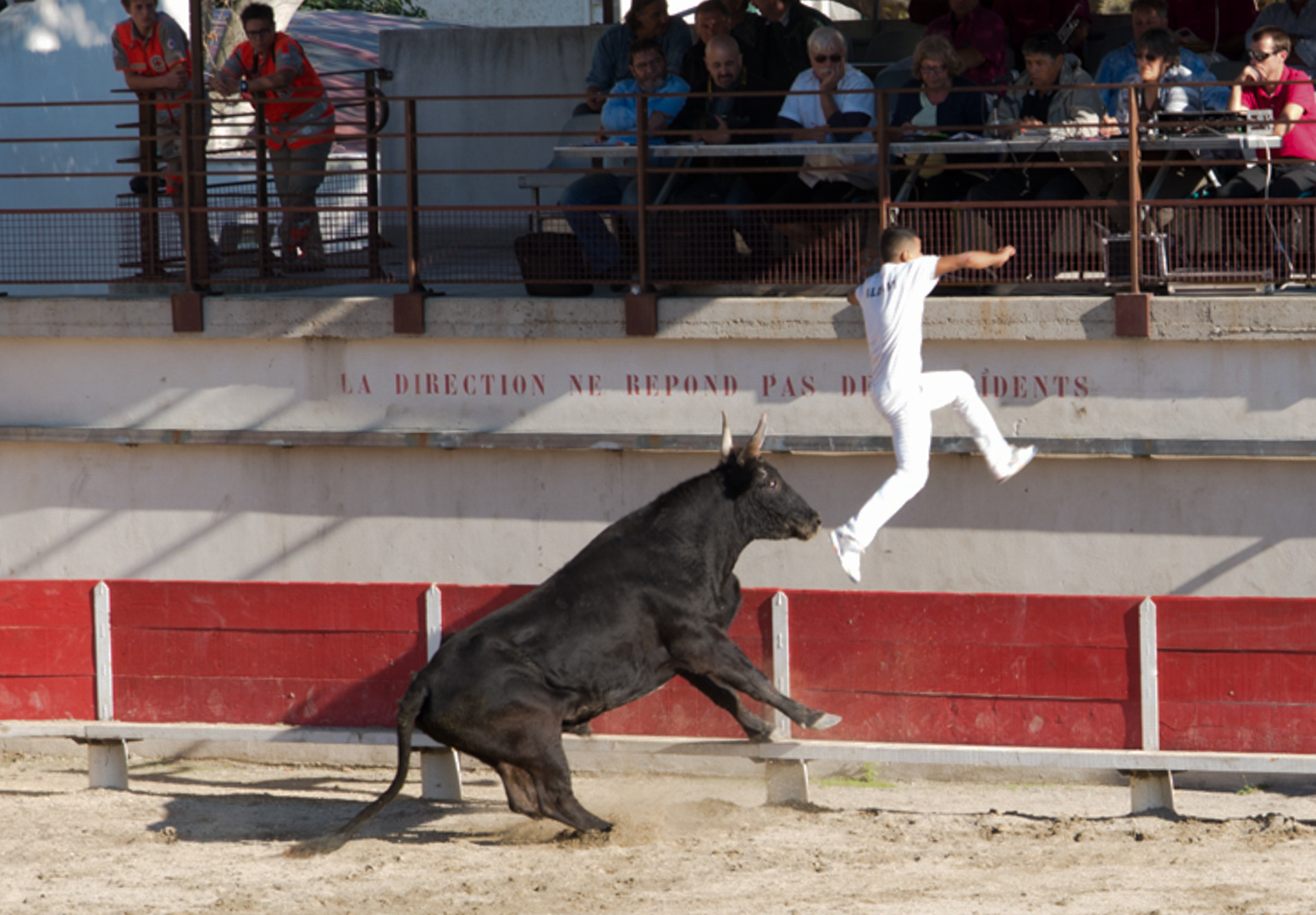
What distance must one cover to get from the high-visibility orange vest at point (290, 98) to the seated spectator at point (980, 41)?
12.9ft

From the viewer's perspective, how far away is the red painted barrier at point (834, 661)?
329 inches

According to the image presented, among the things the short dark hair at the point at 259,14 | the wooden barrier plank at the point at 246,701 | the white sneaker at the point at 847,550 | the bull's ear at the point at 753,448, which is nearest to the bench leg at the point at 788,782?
the white sneaker at the point at 847,550

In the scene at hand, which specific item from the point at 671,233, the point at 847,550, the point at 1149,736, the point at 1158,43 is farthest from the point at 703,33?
the point at 1149,736

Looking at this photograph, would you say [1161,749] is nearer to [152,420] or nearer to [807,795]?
[807,795]

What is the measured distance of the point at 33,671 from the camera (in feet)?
32.3

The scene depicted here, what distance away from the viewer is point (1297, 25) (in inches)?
413

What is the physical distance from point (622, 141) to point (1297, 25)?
4065 millimetres

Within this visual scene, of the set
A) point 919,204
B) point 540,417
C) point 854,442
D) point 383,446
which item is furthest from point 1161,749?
point 383,446

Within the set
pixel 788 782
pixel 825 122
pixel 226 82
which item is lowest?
pixel 788 782

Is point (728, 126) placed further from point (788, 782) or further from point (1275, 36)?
point (788, 782)

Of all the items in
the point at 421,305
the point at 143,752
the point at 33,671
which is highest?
the point at 421,305

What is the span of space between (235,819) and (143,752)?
2135mm

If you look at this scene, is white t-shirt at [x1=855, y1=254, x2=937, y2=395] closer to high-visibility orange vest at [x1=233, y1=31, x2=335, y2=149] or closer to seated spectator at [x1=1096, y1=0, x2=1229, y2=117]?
seated spectator at [x1=1096, y1=0, x2=1229, y2=117]

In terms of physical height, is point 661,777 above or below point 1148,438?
below
